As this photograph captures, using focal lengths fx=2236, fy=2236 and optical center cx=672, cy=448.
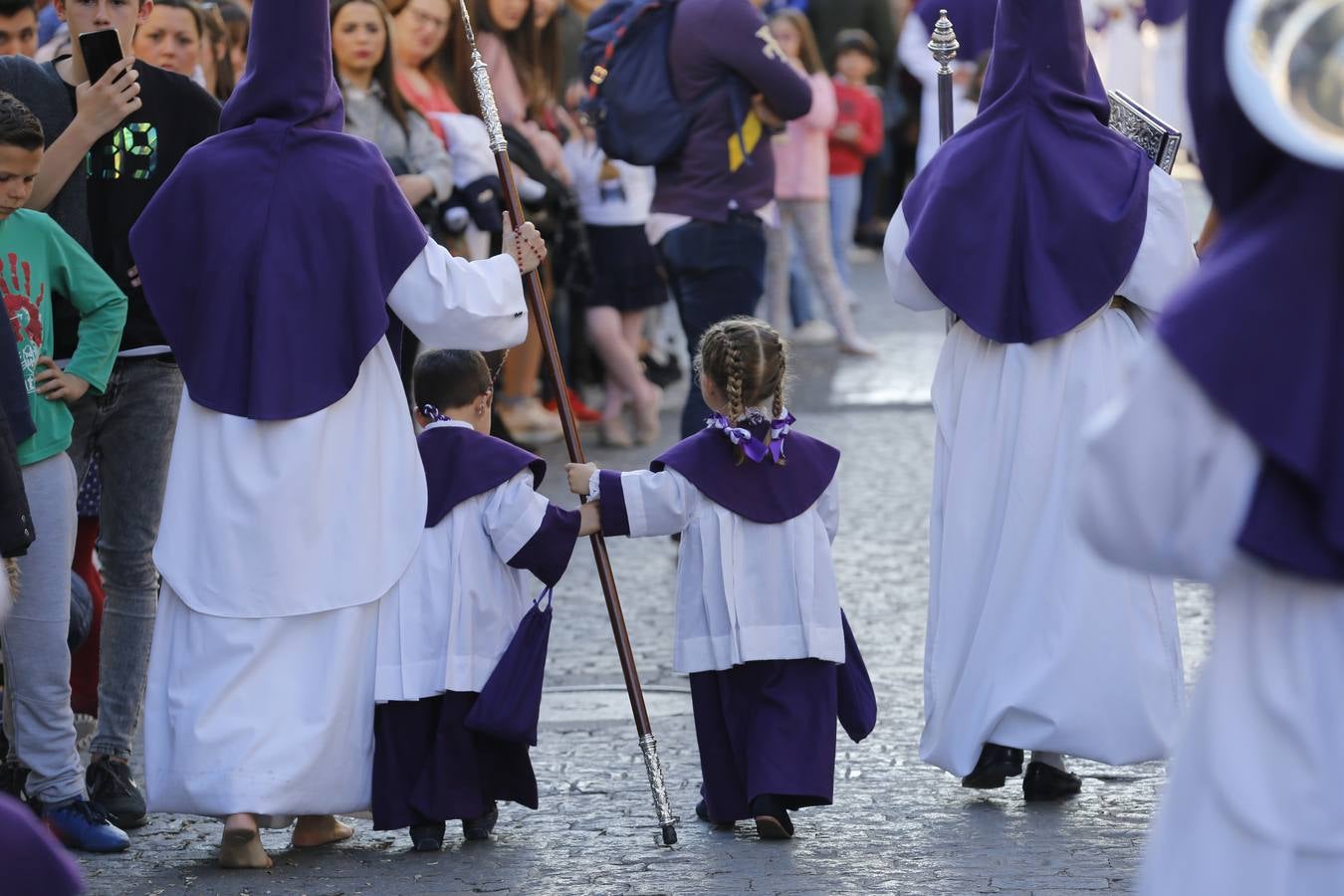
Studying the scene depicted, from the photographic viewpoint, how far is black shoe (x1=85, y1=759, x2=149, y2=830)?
224 inches

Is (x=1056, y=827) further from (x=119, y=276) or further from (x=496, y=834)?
(x=119, y=276)

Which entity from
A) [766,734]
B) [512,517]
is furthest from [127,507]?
[766,734]

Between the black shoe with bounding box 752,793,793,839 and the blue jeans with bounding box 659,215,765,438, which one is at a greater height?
the blue jeans with bounding box 659,215,765,438

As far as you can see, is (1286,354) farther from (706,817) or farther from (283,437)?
(706,817)

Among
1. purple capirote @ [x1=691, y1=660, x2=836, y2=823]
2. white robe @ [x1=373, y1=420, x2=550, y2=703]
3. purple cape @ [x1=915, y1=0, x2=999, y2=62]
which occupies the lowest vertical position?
purple capirote @ [x1=691, y1=660, x2=836, y2=823]

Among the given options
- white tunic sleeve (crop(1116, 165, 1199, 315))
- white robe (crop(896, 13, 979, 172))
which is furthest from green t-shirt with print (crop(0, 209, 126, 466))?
white robe (crop(896, 13, 979, 172))

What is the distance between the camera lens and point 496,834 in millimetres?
5590

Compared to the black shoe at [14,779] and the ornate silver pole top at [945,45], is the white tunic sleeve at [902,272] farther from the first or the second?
the black shoe at [14,779]

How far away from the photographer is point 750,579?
5441mm

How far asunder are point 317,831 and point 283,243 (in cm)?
147

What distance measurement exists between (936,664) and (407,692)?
1.42 metres

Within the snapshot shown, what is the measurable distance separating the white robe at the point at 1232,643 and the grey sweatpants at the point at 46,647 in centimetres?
318

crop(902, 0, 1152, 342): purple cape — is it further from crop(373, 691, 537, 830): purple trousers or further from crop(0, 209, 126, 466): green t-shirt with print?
crop(0, 209, 126, 466): green t-shirt with print

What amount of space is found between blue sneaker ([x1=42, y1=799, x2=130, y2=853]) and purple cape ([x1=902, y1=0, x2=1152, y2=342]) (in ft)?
8.15
